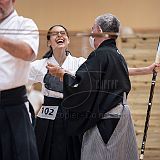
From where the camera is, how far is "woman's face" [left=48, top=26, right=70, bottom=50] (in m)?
1.57

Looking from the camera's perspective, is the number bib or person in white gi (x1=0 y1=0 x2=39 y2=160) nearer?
person in white gi (x1=0 y1=0 x2=39 y2=160)

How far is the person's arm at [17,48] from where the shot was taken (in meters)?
1.21

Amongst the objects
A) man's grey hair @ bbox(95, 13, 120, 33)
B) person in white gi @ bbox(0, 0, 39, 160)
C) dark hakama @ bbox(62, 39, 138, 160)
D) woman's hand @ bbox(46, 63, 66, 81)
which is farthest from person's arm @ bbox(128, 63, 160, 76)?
person in white gi @ bbox(0, 0, 39, 160)

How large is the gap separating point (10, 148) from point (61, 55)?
1.87 feet

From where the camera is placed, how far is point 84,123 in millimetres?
1725

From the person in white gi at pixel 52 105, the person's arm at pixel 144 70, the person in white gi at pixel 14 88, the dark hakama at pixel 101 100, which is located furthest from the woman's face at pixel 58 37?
the person's arm at pixel 144 70

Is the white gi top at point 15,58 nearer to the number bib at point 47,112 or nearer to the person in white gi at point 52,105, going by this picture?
the person in white gi at point 52,105

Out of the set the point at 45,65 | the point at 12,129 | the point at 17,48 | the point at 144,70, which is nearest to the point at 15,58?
the point at 17,48

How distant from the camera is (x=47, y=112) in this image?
6.26 ft

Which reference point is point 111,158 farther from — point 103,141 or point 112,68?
point 112,68

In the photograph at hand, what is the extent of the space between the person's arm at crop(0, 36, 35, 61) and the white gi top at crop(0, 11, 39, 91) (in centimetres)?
2

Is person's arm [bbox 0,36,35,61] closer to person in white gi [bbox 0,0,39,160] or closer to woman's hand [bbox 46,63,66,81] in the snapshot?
person in white gi [bbox 0,0,39,160]

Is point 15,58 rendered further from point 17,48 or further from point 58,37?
point 58,37

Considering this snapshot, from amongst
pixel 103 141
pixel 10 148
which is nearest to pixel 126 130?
pixel 103 141
